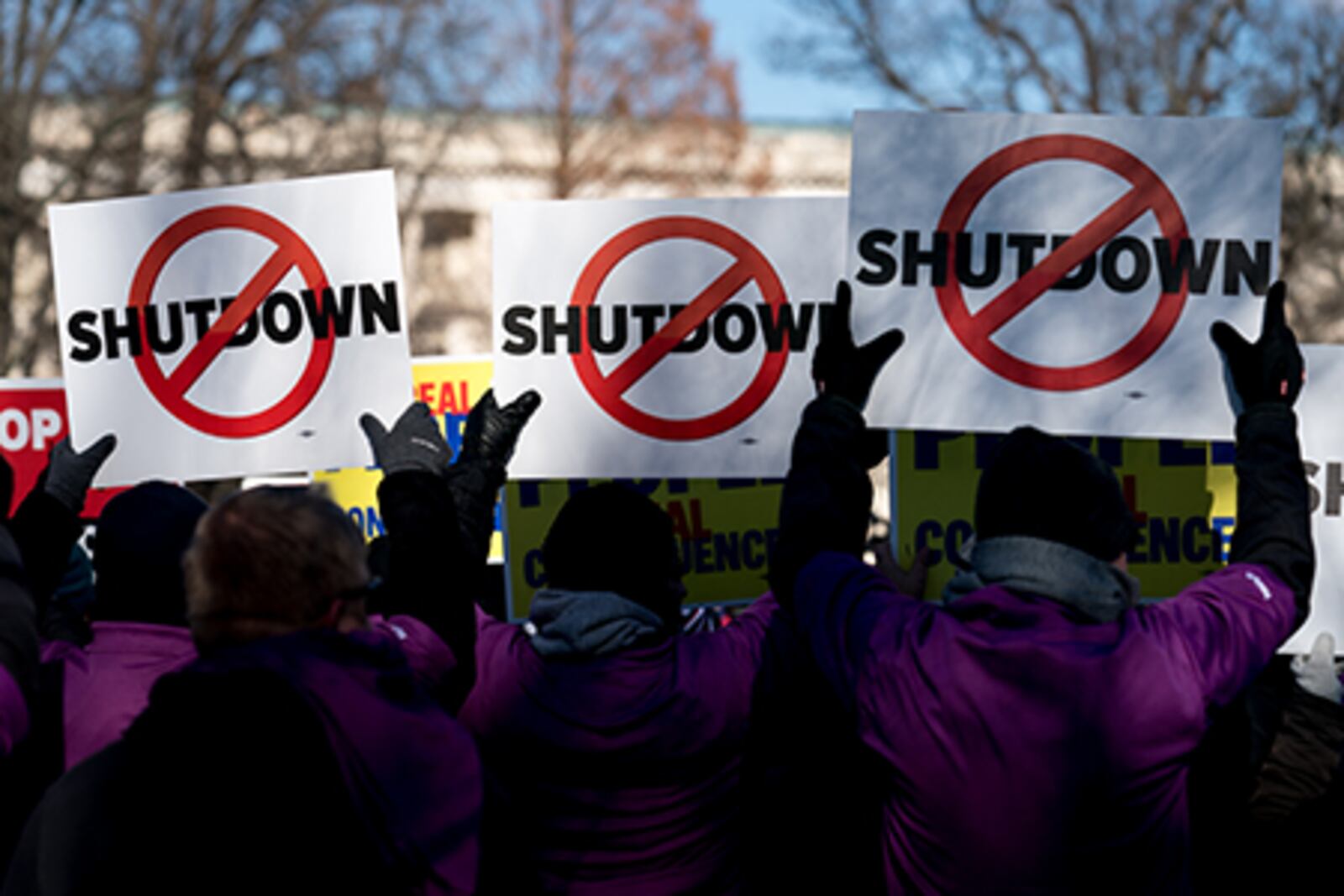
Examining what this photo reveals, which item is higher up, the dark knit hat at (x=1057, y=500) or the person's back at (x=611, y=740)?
the dark knit hat at (x=1057, y=500)

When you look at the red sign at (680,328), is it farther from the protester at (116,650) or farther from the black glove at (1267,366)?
the protester at (116,650)

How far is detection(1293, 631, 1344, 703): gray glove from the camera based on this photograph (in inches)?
119

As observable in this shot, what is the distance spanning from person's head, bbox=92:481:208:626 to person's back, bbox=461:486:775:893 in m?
0.61

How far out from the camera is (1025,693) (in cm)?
228

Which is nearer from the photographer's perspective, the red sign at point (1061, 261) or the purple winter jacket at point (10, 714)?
the purple winter jacket at point (10, 714)

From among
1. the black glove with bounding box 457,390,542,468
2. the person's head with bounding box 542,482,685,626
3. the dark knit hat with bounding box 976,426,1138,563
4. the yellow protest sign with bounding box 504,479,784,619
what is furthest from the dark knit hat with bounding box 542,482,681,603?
the yellow protest sign with bounding box 504,479,784,619

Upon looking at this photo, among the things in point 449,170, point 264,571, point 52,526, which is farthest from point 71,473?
point 449,170

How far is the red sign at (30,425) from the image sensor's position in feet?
20.1

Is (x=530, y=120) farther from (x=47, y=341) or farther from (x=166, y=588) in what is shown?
(x=166, y=588)

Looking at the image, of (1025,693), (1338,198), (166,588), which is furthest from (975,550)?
(1338,198)

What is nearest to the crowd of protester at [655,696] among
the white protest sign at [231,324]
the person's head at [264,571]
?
the person's head at [264,571]

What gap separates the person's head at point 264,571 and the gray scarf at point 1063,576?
1.10 meters

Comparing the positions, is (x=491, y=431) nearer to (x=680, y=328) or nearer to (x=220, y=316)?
(x=680, y=328)

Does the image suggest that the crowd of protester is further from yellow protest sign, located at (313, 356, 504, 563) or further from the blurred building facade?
A: the blurred building facade
